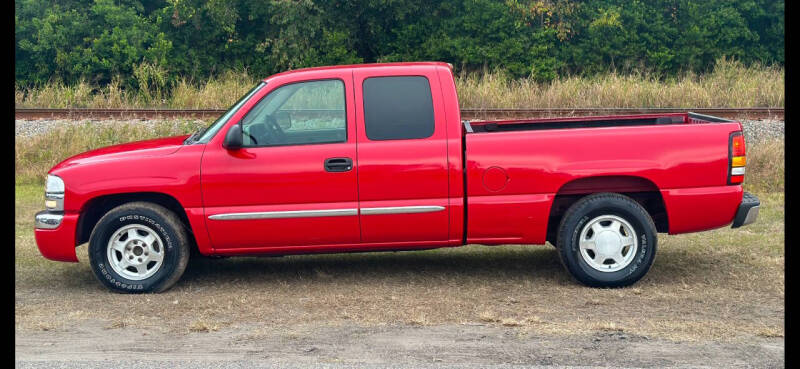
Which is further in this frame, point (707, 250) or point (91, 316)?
point (707, 250)

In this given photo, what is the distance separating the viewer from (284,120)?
778cm

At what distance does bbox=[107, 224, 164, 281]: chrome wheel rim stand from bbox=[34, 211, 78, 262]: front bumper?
0.34m

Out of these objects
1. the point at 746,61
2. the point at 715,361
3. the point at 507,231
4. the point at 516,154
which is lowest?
the point at 715,361

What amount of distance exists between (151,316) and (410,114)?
8.42 ft

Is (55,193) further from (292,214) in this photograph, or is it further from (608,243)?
(608,243)

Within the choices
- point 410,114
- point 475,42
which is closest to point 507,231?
point 410,114

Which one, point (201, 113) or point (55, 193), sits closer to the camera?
point (55, 193)

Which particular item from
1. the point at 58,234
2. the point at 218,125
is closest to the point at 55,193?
the point at 58,234

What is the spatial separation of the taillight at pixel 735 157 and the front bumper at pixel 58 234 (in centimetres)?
534

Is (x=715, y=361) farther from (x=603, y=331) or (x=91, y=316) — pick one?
(x=91, y=316)

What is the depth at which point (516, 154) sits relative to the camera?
25.0 feet

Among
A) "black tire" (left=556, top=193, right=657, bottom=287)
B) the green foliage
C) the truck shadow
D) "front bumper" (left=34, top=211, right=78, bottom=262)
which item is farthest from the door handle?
the green foliage

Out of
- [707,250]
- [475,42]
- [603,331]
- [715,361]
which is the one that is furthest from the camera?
[475,42]

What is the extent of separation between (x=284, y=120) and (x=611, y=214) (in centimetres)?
277
